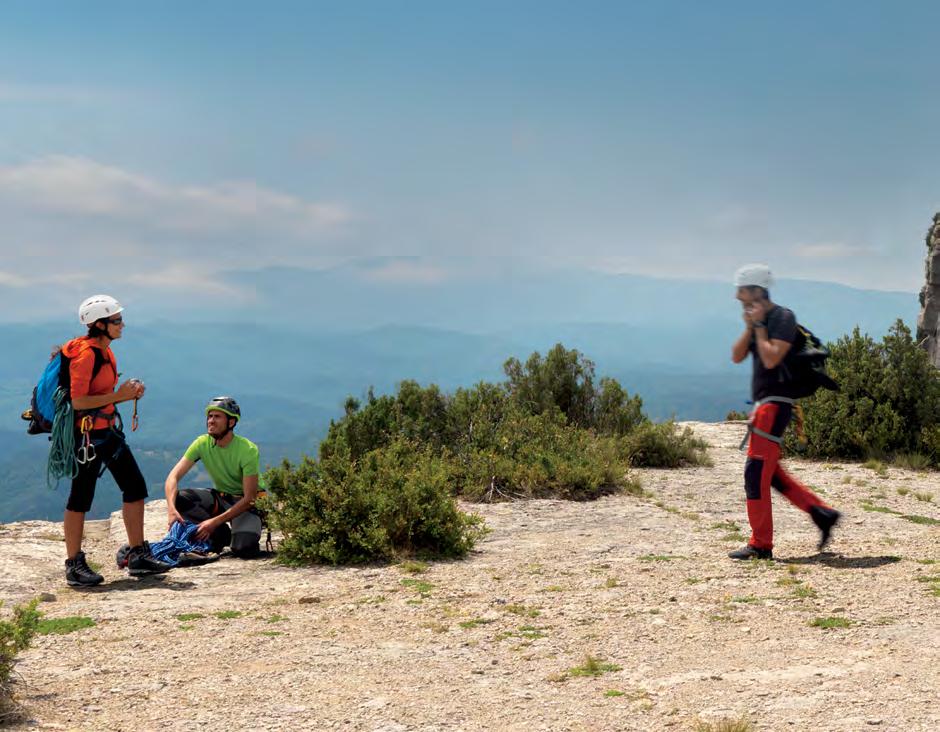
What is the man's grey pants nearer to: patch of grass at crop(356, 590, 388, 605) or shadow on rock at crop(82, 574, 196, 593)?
shadow on rock at crop(82, 574, 196, 593)

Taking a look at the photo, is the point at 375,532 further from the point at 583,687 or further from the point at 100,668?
the point at 583,687

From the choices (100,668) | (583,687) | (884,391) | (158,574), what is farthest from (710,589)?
(884,391)

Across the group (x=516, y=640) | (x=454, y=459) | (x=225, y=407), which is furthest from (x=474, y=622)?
(x=454, y=459)

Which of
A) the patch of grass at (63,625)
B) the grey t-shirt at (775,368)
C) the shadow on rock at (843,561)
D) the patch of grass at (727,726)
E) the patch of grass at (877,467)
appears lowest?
the patch of grass at (63,625)

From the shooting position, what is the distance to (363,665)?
539cm

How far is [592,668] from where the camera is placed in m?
5.10

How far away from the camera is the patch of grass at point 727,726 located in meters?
3.91

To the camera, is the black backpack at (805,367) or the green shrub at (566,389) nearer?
the black backpack at (805,367)

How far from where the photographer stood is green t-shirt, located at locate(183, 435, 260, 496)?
914 cm

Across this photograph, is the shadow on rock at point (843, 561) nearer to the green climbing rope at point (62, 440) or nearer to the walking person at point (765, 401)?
the walking person at point (765, 401)

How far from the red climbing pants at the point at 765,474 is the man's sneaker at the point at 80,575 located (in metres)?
6.04

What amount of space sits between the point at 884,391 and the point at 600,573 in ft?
34.0

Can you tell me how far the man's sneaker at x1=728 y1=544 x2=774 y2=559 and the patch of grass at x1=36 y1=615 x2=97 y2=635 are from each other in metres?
5.52

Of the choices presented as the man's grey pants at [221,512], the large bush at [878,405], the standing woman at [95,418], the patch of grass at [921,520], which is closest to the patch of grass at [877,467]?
the large bush at [878,405]
